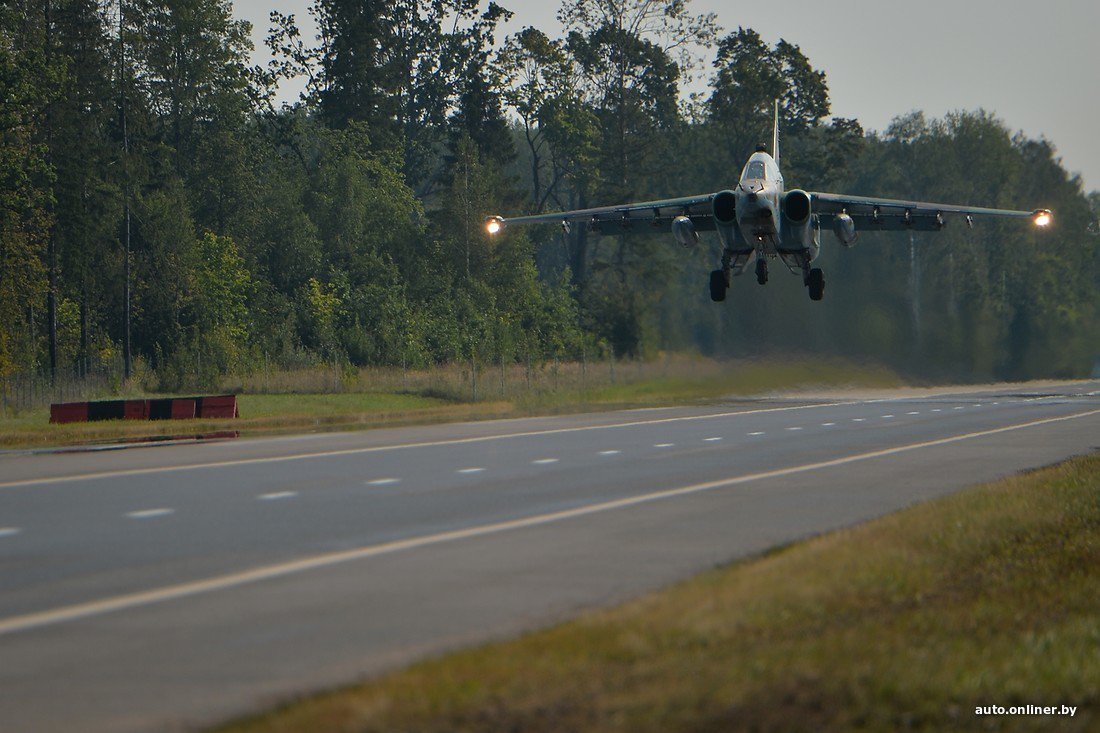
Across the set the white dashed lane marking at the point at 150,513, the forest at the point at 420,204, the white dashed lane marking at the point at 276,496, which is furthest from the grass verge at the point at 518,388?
the white dashed lane marking at the point at 150,513

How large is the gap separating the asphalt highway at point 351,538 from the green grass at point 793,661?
0.60m

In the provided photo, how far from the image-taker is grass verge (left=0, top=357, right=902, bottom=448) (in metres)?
38.4

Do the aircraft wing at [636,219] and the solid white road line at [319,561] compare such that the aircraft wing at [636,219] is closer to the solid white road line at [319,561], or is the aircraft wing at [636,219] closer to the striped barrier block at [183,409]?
the striped barrier block at [183,409]

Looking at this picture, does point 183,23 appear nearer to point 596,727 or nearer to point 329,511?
point 329,511

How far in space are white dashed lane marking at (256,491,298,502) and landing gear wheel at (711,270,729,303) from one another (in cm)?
2182

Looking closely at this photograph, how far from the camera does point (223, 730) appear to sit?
5926mm

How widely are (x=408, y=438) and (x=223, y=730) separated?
69.9 ft

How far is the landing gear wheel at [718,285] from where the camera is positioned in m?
37.0

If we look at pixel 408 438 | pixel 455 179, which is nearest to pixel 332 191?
pixel 455 179

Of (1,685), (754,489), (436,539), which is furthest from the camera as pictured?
(754,489)

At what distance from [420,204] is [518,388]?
33.5m

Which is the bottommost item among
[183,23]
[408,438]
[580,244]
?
[408,438]

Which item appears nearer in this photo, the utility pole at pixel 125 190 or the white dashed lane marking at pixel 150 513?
the white dashed lane marking at pixel 150 513

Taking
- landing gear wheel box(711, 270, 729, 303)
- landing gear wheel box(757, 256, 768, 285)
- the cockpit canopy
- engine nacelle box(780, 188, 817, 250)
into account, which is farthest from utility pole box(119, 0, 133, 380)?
the cockpit canopy
